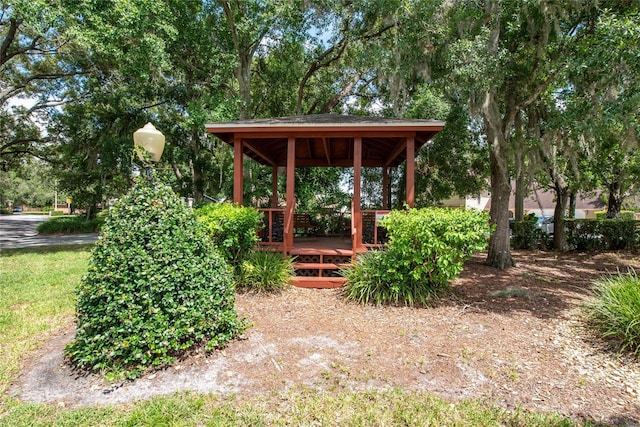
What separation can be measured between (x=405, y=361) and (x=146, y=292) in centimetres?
257

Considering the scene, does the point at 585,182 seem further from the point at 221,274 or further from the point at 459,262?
the point at 221,274

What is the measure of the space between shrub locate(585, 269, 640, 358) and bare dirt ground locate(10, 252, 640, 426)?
7.2 inches

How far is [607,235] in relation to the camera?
431 inches

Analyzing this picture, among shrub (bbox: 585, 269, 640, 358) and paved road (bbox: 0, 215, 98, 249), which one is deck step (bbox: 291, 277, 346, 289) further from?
paved road (bbox: 0, 215, 98, 249)

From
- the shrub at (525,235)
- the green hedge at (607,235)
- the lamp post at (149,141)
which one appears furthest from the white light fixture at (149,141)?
the green hedge at (607,235)

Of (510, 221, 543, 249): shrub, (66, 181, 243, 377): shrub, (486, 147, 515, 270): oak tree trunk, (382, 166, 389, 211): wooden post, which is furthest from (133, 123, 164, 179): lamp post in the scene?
(510, 221, 543, 249): shrub

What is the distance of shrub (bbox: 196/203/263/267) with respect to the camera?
17.4ft

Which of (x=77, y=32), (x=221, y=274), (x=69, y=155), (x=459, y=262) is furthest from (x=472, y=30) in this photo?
(x=69, y=155)

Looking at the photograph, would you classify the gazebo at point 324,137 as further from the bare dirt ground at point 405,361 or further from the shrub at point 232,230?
the bare dirt ground at point 405,361

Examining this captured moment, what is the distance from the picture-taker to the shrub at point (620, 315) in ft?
11.0

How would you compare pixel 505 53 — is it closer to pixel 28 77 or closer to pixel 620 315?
pixel 620 315

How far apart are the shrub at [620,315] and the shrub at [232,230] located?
4.74 metres

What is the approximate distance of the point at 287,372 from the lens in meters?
3.00

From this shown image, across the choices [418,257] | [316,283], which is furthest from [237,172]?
[418,257]
